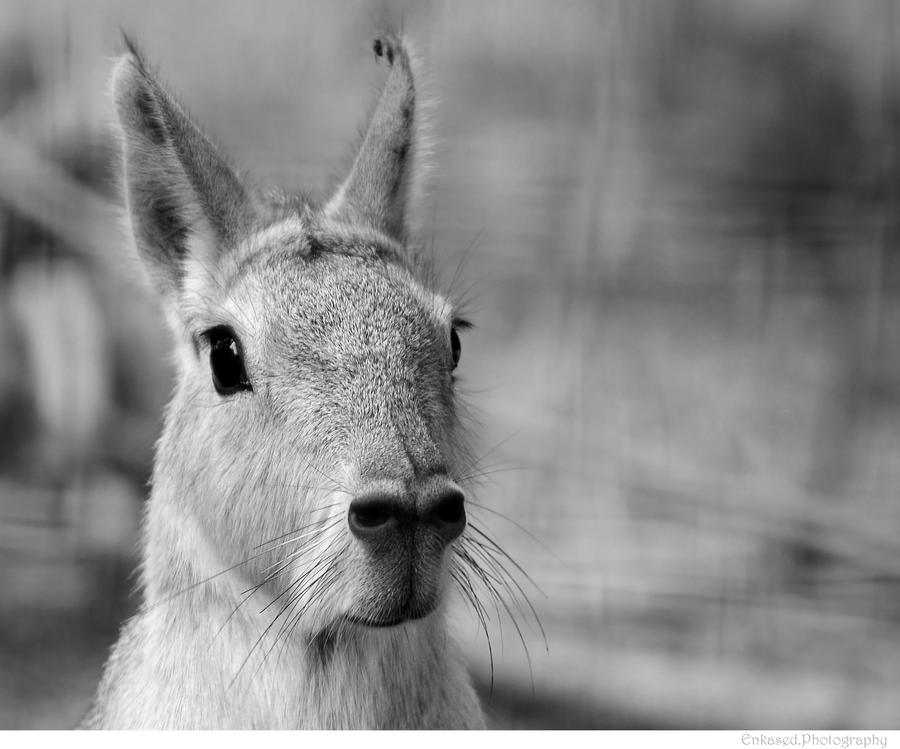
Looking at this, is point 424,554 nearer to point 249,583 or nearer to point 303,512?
point 303,512

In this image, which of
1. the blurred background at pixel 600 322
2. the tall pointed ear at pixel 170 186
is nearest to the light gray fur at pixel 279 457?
the tall pointed ear at pixel 170 186

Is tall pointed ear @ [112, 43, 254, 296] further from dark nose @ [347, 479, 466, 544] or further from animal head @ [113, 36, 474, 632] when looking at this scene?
dark nose @ [347, 479, 466, 544]

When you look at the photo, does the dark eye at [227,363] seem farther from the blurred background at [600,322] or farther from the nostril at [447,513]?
the blurred background at [600,322]

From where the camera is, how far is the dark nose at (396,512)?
2053 mm

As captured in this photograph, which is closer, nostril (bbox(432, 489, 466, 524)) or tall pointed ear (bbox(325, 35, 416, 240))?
nostril (bbox(432, 489, 466, 524))

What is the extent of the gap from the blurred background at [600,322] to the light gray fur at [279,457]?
706 millimetres

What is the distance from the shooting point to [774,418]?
3396mm

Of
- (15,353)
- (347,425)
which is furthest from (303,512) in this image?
(15,353)

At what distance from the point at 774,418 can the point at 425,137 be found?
139 cm

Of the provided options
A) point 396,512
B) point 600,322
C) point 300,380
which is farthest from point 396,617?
point 600,322

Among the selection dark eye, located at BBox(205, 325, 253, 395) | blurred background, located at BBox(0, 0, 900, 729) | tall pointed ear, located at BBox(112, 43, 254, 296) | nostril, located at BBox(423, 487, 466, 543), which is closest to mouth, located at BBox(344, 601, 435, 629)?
nostril, located at BBox(423, 487, 466, 543)

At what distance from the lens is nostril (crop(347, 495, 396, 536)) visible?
6.72 ft

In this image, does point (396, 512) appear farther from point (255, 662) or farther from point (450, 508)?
point (255, 662)

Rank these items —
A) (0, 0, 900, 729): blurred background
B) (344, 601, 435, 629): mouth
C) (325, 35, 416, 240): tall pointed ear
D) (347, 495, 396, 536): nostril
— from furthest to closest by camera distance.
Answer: (0, 0, 900, 729): blurred background, (325, 35, 416, 240): tall pointed ear, (344, 601, 435, 629): mouth, (347, 495, 396, 536): nostril
